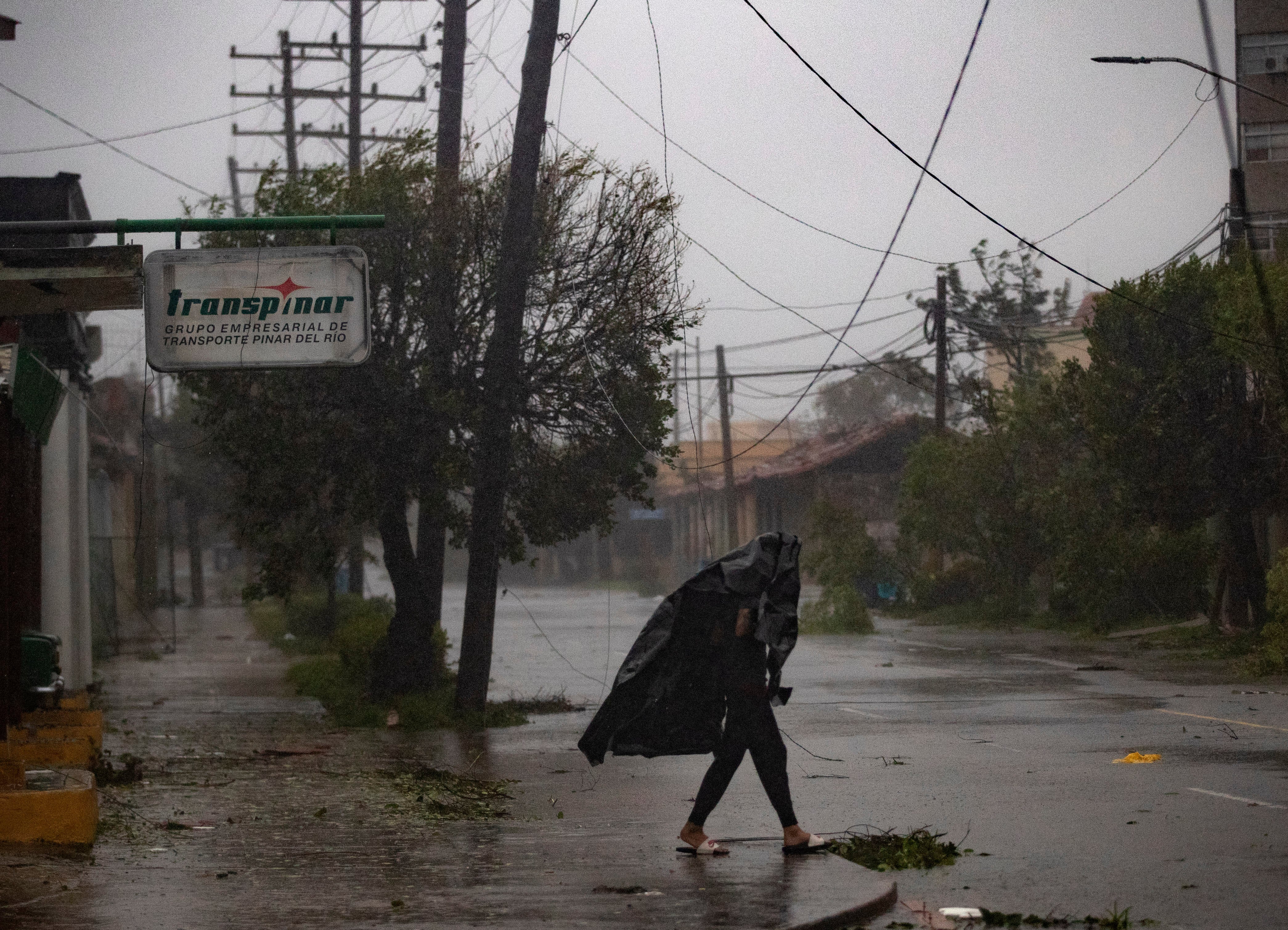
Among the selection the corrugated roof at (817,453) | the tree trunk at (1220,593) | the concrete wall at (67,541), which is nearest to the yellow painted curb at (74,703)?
the concrete wall at (67,541)

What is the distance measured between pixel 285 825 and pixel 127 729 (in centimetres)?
831

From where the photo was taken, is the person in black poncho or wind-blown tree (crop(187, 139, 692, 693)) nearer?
the person in black poncho

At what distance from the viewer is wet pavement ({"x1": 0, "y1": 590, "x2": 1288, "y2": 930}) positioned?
7.40 m

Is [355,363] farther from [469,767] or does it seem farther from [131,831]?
[469,767]

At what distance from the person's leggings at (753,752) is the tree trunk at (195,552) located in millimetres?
51970

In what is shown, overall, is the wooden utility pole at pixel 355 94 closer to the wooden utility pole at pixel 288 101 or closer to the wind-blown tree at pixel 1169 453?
the wooden utility pole at pixel 288 101

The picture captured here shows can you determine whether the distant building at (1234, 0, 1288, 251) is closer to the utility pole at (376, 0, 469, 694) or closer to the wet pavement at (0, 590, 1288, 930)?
the wet pavement at (0, 590, 1288, 930)

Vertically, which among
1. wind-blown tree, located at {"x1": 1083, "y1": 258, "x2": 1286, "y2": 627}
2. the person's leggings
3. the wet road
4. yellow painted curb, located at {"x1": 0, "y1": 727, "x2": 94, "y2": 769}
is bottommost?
the wet road

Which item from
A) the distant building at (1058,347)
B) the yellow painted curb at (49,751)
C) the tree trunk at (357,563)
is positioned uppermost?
the distant building at (1058,347)

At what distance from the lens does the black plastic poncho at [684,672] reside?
8789 millimetres

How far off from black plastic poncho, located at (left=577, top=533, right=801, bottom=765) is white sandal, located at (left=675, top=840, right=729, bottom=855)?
1.74 ft

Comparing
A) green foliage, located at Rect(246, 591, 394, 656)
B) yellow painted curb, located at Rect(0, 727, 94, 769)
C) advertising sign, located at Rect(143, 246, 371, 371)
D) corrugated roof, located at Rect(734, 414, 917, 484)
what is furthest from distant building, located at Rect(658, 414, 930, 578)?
advertising sign, located at Rect(143, 246, 371, 371)

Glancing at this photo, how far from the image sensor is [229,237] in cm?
2003

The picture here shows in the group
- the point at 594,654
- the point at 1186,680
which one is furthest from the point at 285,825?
the point at 594,654
